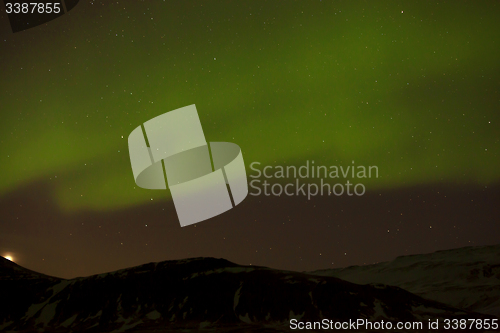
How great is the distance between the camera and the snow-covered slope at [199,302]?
10212 cm

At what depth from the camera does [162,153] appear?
107 feet

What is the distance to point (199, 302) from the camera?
114m

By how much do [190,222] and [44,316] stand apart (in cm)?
9969

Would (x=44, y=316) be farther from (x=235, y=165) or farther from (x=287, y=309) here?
(x=235, y=165)
